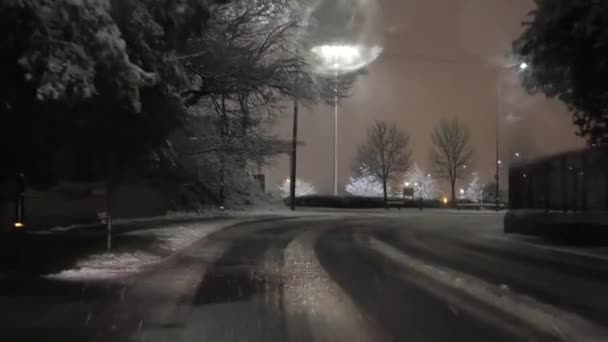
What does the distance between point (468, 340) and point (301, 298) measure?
3389mm

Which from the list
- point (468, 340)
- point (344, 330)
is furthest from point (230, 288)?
point (468, 340)

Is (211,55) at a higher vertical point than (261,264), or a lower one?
higher

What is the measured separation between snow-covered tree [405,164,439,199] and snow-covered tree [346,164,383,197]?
24.5 feet

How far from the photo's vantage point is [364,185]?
8688 cm

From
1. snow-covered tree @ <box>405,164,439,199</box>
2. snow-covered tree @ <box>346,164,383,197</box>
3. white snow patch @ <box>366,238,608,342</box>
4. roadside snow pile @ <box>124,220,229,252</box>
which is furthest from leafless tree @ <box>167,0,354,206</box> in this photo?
snow-covered tree @ <box>405,164,439,199</box>

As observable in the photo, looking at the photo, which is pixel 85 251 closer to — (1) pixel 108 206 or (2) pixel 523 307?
(1) pixel 108 206

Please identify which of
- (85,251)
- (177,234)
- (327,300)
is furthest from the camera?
(177,234)

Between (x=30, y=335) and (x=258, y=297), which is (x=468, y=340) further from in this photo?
(x=30, y=335)

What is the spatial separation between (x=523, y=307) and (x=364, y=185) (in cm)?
7701

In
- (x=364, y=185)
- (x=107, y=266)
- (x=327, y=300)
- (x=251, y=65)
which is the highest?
(x=251, y=65)

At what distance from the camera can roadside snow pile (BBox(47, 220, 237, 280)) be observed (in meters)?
13.2

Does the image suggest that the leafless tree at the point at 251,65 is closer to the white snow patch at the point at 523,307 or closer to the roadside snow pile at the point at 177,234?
the roadside snow pile at the point at 177,234

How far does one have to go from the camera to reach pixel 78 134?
13.6 metres

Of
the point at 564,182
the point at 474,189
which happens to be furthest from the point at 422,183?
the point at 564,182
